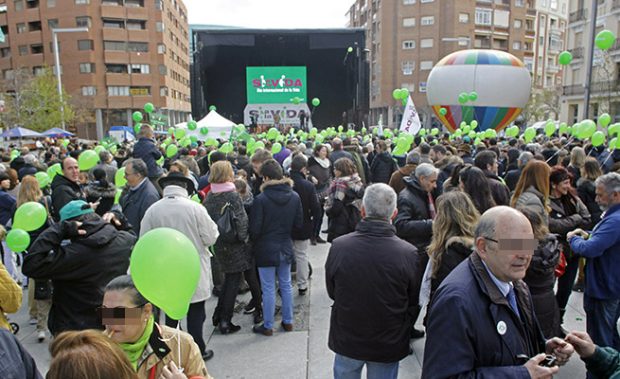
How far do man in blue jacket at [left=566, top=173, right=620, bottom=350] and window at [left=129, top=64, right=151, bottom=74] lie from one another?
51.4m

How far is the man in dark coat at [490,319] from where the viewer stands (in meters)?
1.72

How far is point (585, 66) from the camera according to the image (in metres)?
34.6

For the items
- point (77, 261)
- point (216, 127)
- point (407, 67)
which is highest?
point (407, 67)

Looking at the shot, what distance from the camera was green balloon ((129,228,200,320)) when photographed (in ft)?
6.05

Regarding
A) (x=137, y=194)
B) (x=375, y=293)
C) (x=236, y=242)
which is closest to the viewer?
(x=375, y=293)

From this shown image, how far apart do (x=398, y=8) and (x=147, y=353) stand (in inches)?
2153

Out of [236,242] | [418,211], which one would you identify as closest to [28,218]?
[236,242]

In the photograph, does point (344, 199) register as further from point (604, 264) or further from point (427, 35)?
point (427, 35)

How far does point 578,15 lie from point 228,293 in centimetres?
4066

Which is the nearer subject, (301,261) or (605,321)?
(605,321)

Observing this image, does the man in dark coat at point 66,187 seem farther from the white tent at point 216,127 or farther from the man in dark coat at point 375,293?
the white tent at point 216,127

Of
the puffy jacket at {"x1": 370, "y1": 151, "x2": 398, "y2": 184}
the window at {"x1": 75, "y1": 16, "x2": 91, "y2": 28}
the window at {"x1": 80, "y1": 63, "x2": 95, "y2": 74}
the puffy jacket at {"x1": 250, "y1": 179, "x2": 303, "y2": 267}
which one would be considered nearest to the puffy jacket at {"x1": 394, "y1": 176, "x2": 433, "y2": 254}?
the puffy jacket at {"x1": 250, "y1": 179, "x2": 303, "y2": 267}

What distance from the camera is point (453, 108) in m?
23.0

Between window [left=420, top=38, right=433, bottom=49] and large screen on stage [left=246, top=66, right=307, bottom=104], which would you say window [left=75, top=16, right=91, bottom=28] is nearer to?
window [left=420, top=38, right=433, bottom=49]
